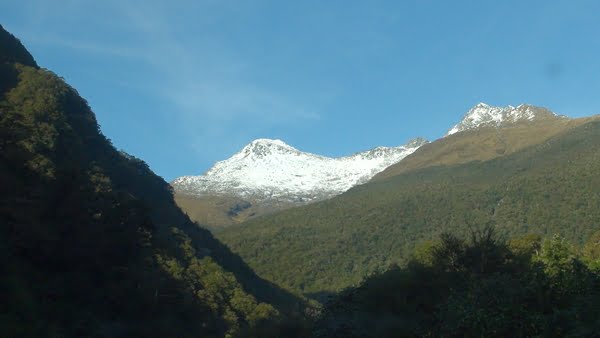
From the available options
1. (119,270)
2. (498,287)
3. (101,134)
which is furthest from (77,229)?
(101,134)

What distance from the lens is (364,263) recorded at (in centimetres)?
11650

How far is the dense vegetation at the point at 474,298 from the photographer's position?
791 inches

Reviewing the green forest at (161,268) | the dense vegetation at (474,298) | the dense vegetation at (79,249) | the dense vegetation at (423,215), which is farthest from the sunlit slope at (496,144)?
the dense vegetation at (474,298)

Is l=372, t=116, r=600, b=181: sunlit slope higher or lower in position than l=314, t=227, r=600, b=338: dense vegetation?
higher

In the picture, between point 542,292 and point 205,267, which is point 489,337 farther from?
point 205,267

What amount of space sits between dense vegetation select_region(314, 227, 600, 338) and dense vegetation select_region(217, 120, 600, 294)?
5845 cm

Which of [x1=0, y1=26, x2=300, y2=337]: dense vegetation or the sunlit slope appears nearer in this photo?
[x1=0, y1=26, x2=300, y2=337]: dense vegetation

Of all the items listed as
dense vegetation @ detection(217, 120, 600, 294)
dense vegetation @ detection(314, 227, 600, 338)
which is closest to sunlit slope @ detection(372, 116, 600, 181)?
dense vegetation @ detection(217, 120, 600, 294)

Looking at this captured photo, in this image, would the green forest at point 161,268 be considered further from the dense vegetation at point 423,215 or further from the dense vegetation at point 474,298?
the dense vegetation at point 423,215

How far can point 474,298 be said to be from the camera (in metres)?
21.7

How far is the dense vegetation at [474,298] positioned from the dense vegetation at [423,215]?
5845cm

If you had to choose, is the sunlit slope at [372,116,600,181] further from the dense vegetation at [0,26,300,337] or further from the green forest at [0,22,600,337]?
the dense vegetation at [0,26,300,337]

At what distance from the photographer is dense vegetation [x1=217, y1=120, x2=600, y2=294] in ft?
331

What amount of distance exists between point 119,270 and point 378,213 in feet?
347
